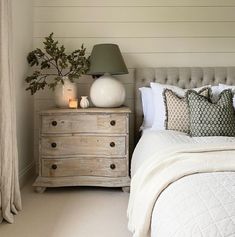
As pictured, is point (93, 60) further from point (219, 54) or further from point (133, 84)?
point (219, 54)

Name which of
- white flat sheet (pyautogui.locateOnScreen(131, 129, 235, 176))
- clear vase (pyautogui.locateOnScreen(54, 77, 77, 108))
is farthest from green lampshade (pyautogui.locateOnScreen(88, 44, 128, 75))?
white flat sheet (pyautogui.locateOnScreen(131, 129, 235, 176))

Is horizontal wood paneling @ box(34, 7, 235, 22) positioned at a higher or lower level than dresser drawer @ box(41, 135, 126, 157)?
higher

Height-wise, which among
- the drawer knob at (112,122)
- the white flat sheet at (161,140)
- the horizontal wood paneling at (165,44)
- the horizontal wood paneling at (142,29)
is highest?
the horizontal wood paneling at (142,29)

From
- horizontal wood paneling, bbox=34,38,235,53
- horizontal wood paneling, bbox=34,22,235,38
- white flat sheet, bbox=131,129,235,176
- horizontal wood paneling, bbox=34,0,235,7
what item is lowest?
white flat sheet, bbox=131,129,235,176

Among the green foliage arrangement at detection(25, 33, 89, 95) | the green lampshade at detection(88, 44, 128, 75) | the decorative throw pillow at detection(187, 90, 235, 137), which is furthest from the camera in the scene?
the green foliage arrangement at detection(25, 33, 89, 95)

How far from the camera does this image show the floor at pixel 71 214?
2.34m

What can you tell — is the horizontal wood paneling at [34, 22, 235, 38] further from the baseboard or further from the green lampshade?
the baseboard

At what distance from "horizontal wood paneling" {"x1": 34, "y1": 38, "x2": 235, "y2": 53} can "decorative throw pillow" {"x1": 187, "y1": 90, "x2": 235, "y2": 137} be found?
99 centimetres

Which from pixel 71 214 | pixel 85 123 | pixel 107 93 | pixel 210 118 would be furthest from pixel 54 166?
pixel 210 118

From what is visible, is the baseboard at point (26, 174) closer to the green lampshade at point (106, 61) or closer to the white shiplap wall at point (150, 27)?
the green lampshade at point (106, 61)

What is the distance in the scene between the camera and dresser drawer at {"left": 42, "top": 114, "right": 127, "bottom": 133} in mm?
3139

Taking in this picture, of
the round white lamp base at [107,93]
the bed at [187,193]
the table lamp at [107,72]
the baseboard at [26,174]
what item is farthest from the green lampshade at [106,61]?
the baseboard at [26,174]

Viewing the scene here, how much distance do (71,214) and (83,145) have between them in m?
0.73

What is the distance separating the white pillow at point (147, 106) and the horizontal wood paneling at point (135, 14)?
85 cm
